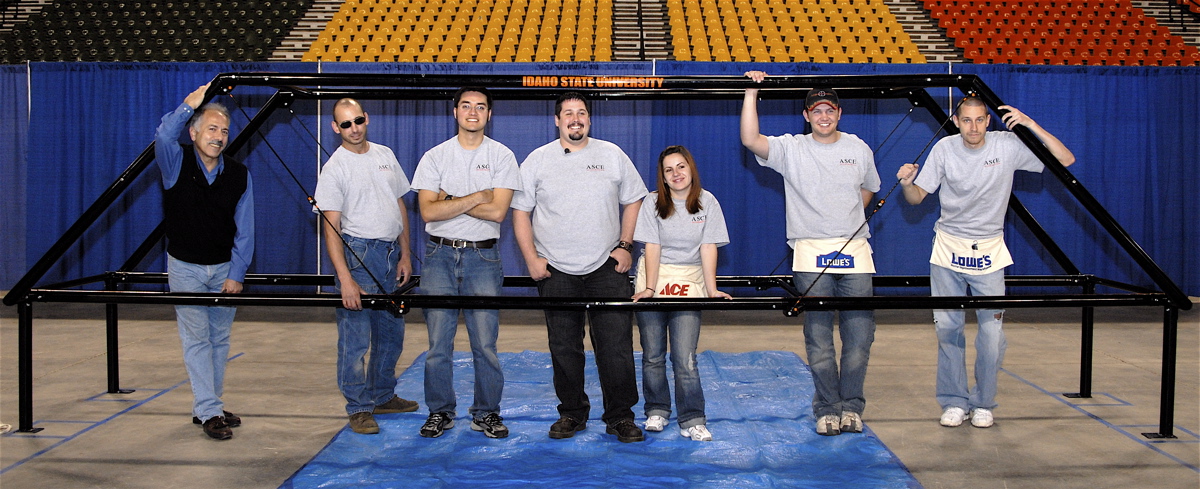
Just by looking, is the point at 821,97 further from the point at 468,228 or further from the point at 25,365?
the point at 25,365

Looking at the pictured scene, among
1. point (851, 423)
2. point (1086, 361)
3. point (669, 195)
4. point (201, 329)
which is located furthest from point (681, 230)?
point (1086, 361)

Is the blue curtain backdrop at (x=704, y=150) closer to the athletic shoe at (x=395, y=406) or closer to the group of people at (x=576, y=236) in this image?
the athletic shoe at (x=395, y=406)

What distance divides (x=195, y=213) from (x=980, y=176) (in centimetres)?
398

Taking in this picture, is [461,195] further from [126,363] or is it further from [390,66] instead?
[390,66]

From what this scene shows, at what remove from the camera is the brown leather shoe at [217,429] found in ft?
13.2

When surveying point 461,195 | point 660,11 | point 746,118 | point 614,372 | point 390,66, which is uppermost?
point 660,11

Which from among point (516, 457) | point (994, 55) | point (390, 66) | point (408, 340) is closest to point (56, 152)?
point (390, 66)

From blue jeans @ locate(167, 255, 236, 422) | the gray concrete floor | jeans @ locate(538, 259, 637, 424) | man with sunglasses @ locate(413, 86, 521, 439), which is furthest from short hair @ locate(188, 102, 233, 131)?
jeans @ locate(538, 259, 637, 424)

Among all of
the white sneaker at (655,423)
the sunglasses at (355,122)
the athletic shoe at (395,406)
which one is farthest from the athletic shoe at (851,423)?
the sunglasses at (355,122)

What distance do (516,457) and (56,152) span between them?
7.25 metres

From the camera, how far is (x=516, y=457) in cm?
376

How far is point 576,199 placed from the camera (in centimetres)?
384

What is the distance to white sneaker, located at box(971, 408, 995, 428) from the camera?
4.27 m

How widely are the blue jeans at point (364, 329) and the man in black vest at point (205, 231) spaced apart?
1.89 ft
